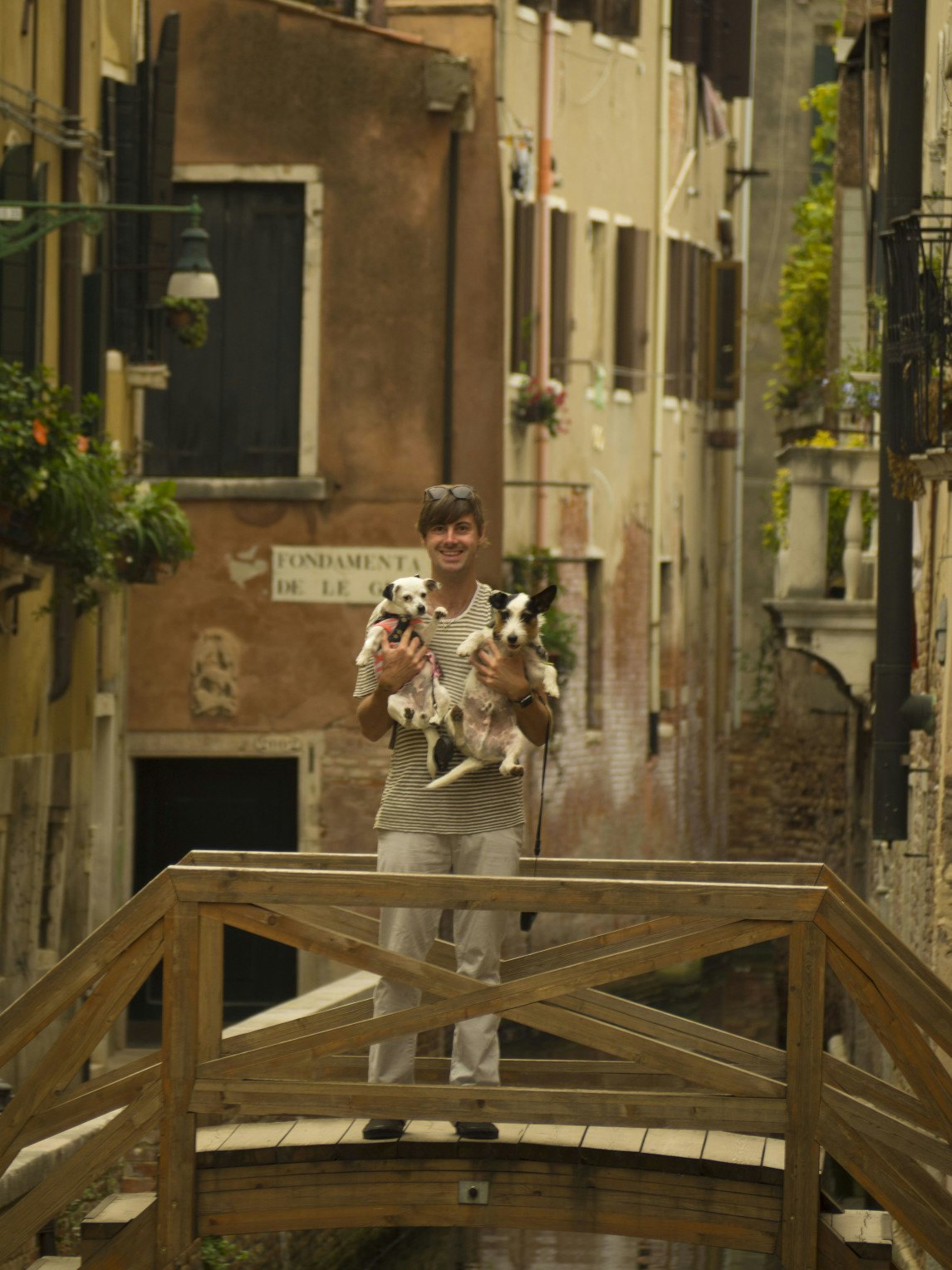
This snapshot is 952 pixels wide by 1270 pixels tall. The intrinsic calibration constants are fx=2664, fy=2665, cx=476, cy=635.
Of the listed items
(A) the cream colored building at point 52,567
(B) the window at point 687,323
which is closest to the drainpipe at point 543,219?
(B) the window at point 687,323

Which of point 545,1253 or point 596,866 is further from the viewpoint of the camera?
point 545,1253

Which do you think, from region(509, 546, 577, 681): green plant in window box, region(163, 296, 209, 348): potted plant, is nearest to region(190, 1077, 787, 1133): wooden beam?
region(163, 296, 209, 348): potted plant

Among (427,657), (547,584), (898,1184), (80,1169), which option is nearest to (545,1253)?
(547,584)

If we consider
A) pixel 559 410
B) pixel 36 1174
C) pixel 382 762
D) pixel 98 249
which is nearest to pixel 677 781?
pixel 559 410

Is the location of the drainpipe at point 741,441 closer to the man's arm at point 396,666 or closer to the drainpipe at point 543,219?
the drainpipe at point 543,219

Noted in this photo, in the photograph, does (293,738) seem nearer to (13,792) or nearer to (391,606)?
(13,792)

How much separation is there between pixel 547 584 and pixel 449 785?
1369 cm

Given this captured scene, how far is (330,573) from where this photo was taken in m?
19.2

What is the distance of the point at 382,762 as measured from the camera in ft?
62.8

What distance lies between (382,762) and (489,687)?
40.0 feet

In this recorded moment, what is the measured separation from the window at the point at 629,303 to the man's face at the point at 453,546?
55.6 ft

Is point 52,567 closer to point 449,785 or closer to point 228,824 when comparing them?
point 449,785

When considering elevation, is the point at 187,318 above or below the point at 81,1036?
above

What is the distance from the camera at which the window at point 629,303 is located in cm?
2392
